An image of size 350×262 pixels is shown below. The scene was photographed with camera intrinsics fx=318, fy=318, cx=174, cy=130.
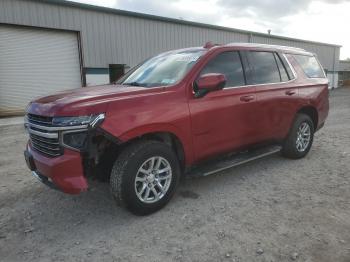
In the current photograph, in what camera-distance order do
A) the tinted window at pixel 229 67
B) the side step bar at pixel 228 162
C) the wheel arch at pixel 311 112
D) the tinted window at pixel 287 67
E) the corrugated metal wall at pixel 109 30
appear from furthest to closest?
the corrugated metal wall at pixel 109 30 → the wheel arch at pixel 311 112 → the tinted window at pixel 287 67 → the tinted window at pixel 229 67 → the side step bar at pixel 228 162

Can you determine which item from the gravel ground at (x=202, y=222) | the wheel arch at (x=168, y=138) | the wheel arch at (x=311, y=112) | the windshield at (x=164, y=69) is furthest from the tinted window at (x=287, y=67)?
the wheel arch at (x=168, y=138)

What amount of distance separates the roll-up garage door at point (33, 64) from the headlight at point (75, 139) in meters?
12.2

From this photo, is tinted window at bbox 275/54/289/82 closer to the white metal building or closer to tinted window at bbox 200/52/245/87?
tinted window at bbox 200/52/245/87

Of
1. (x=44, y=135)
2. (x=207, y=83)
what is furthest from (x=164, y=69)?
(x=44, y=135)

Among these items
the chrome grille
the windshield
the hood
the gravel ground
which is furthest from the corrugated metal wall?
the hood

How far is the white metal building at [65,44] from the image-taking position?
44.0 ft

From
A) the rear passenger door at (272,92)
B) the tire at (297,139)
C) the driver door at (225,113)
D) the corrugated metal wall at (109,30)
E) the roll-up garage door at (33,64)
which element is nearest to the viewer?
the driver door at (225,113)

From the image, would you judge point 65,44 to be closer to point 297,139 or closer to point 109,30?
point 109,30

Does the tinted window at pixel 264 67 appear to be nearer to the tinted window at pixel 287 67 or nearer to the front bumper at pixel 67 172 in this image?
the tinted window at pixel 287 67

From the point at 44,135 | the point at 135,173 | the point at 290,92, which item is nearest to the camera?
the point at 44,135

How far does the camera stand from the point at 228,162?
14.5 feet

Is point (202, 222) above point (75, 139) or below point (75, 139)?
below

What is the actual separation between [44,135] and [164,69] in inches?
71.5

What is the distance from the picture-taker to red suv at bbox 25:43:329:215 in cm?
314
